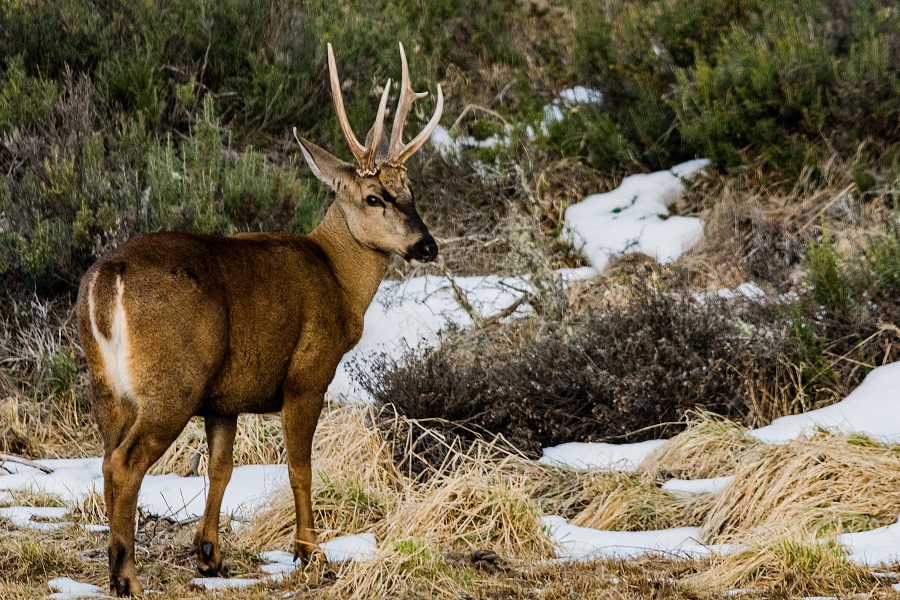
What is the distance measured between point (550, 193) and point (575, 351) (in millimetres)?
4566

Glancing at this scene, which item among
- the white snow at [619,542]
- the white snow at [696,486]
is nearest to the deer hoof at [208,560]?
the white snow at [619,542]

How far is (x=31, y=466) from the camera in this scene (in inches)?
295

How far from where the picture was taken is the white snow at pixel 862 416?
6582mm

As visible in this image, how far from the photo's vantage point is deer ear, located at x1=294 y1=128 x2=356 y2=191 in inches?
234

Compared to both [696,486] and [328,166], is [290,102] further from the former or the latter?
[696,486]

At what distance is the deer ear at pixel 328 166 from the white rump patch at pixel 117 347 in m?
1.53

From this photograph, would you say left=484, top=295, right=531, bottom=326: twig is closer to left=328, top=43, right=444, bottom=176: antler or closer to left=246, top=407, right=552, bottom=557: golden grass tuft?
left=246, top=407, right=552, bottom=557: golden grass tuft

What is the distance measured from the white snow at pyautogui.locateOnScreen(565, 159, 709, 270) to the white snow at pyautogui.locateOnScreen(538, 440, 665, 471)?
3.23m

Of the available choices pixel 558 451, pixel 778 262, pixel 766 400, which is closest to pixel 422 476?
pixel 558 451

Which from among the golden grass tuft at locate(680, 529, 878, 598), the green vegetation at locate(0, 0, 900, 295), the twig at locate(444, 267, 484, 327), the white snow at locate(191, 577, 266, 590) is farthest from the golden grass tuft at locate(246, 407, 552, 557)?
the green vegetation at locate(0, 0, 900, 295)

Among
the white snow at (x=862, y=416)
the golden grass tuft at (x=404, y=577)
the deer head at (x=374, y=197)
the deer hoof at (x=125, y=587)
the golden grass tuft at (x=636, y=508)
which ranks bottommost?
the golden grass tuft at (x=636, y=508)

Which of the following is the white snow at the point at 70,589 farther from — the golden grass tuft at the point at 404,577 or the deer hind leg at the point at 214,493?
the golden grass tuft at the point at 404,577

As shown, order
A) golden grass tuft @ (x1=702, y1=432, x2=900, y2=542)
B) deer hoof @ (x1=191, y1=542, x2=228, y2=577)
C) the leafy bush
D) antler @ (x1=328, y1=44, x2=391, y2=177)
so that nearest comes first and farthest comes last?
deer hoof @ (x1=191, y1=542, x2=228, y2=577) → golden grass tuft @ (x1=702, y1=432, x2=900, y2=542) → antler @ (x1=328, y1=44, x2=391, y2=177) → the leafy bush

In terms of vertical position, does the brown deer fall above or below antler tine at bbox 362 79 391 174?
below
